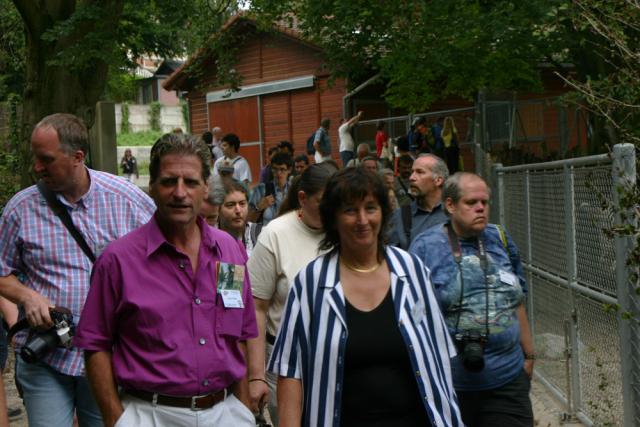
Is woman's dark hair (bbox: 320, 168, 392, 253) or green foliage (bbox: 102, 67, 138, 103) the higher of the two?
green foliage (bbox: 102, 67, 138, 103)

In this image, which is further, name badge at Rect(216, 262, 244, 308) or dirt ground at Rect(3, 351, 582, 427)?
dirt ground at Rect(3, 351, 582, 427)

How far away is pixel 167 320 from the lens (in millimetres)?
3799

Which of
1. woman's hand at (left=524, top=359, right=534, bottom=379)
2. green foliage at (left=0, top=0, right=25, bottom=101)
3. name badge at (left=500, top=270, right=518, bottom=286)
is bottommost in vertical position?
woman's hand at (left=524, top=359, right=534, bottom=379)

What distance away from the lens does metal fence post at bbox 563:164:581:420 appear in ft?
24.5

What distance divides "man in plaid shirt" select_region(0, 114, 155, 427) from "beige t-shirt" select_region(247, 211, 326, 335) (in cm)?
78

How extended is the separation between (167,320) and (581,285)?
13.9 feet

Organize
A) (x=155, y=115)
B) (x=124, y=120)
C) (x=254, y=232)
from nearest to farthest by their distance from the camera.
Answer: (x=254, y=232) < (x=124, y=120) < (x=155, y=115)

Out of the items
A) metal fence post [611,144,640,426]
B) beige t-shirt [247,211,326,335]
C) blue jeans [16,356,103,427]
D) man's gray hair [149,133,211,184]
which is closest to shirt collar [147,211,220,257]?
man's gray hair [149,133,211,184]

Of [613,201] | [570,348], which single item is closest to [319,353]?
[613,201]

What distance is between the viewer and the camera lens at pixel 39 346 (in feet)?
15.1

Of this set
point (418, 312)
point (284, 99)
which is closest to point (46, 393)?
point (418, 312)

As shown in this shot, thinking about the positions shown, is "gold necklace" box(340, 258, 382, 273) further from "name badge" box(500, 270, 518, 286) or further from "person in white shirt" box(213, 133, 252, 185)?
"person in white shirt" box(213, 133, 252, 185)

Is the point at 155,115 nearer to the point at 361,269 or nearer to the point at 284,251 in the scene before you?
the point at 284,251

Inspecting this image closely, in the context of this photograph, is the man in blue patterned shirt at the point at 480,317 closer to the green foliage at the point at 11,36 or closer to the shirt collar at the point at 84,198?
the shirt collar at the point at 84,198
